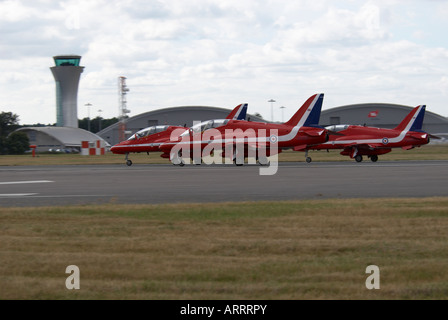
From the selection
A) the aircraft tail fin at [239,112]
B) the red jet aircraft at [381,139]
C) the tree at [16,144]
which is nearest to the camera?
the red jet aircraft at [381,139]

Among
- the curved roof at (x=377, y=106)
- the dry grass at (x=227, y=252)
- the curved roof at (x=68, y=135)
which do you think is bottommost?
the dry grass at (x=227, y=252)

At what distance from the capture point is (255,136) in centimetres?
3369

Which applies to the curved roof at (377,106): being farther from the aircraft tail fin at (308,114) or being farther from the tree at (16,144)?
the aircraft tail fin at (308,114)

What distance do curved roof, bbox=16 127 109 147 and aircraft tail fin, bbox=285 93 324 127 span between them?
88274 millimetres

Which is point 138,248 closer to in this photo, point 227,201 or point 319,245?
point 319,245

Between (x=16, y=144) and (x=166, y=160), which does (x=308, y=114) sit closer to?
(x=166, y=160)

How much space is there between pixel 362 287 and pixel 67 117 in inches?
5441

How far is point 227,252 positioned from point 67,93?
136573mm

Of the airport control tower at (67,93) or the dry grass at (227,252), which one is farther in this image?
the airport control tower at (67,93)

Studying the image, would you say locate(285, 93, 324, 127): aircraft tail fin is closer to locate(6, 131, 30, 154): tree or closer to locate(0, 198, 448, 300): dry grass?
locate(0, 198, 448, 300): dry grass

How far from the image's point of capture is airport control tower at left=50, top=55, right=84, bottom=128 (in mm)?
139375

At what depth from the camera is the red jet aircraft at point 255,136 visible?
33.5 metres

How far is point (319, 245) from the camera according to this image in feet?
28.2

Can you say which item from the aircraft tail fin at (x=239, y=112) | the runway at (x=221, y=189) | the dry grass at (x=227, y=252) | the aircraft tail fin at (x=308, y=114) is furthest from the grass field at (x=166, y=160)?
the dry grass at (x=227, y=252)
